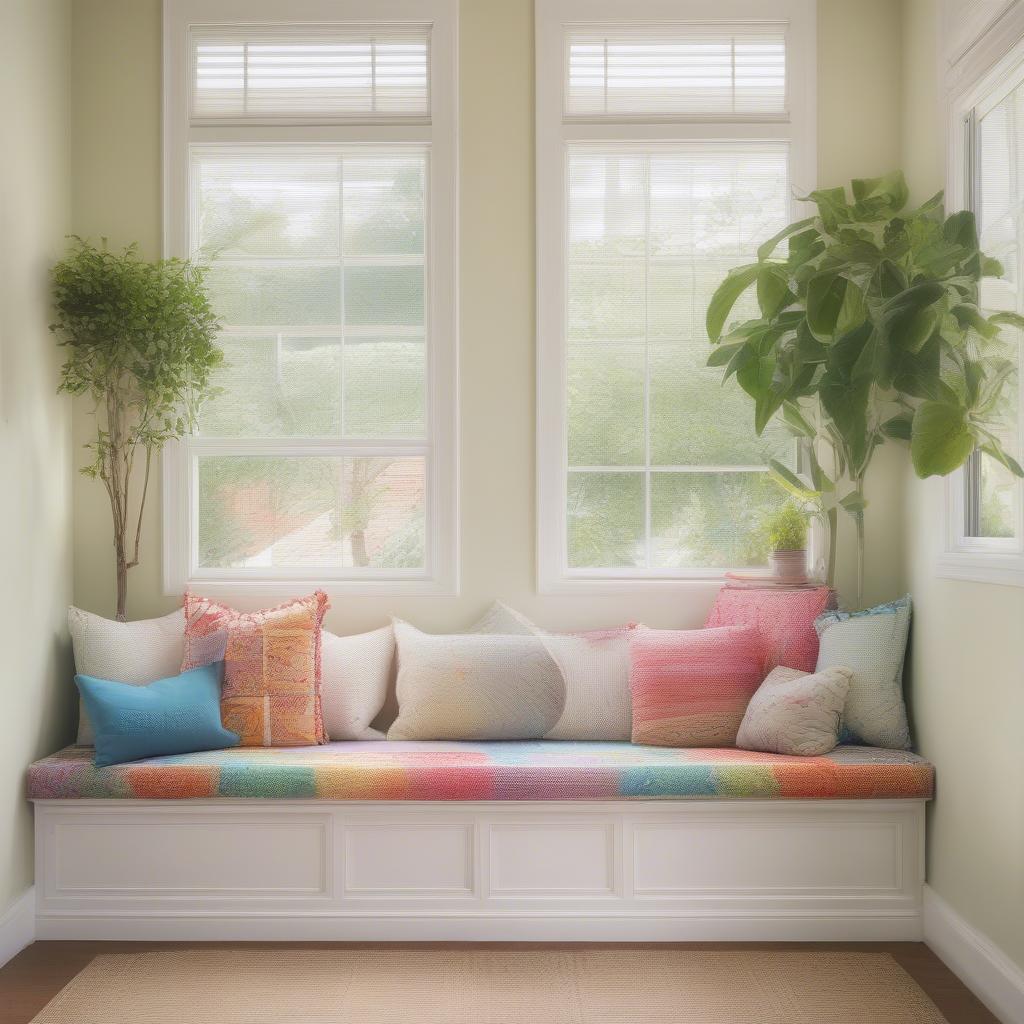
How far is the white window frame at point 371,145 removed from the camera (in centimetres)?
374

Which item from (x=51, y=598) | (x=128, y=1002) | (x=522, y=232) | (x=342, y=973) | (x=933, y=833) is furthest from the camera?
(x=522, y=232)

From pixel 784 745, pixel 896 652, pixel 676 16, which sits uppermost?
pixel 676 16

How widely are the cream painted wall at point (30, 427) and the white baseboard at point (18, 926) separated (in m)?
0.03

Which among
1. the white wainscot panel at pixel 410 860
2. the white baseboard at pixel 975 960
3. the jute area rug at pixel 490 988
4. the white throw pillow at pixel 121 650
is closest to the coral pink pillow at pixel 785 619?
the white baseboard at pixel 975 960

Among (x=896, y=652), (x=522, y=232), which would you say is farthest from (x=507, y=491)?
(x=896, y=652)

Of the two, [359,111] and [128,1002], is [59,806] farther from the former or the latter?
[359,111]

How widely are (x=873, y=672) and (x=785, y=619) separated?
340mm

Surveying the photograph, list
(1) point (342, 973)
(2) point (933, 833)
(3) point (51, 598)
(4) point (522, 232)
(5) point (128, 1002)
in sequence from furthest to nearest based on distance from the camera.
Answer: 1. (4) point (522, 232)
2. (3) point (51, 598)
3. (2) point (933, 833)
4. (1) point (342, 973)
5. (5) point (128, 1002)

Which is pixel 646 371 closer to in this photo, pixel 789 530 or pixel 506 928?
pixel 789 530

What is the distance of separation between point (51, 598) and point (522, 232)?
212 centimetres

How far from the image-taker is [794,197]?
3627 millimetres

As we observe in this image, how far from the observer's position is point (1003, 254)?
293 centimetres

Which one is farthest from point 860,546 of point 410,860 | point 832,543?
point 410,860

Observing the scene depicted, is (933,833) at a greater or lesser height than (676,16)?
lesser
